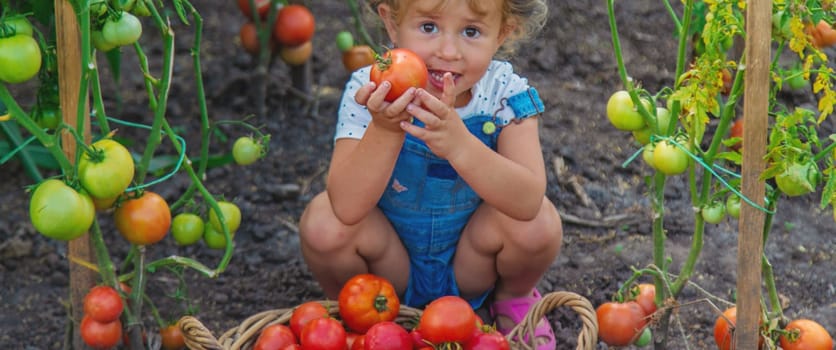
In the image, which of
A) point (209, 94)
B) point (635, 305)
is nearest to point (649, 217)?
point (635, 305)

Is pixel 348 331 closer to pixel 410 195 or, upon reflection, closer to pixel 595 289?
pixel 410 195

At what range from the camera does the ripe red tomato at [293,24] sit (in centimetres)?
282

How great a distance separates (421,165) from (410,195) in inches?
2.7

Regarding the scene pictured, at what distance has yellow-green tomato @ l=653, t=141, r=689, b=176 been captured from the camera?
66.1 inches

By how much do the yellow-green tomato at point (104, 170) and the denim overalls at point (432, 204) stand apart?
535 millimetres

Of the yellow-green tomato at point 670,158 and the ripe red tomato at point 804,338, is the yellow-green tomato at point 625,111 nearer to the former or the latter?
the yellow-green tomato at point 670,158

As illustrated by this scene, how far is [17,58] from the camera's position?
1.53 meters

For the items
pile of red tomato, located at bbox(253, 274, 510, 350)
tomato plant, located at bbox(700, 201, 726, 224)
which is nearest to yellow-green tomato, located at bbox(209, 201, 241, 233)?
pile of red tomato, located at bbox(253, 274, 510, 350)

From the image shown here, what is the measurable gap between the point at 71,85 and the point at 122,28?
0.17 meters

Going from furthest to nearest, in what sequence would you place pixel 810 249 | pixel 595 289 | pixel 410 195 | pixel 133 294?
pixel 810 249
pixel 595 289
pixel 410 195
pixel 133 294

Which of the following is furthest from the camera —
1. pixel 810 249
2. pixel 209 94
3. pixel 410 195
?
pixel 209 94

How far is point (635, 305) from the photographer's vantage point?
74.7 inches

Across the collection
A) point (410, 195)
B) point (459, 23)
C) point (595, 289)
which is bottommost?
point (595, 289)

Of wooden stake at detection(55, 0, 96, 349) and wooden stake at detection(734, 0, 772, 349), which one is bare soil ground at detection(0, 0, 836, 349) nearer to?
wooden stake at detection(734, 0, 772, 349)
